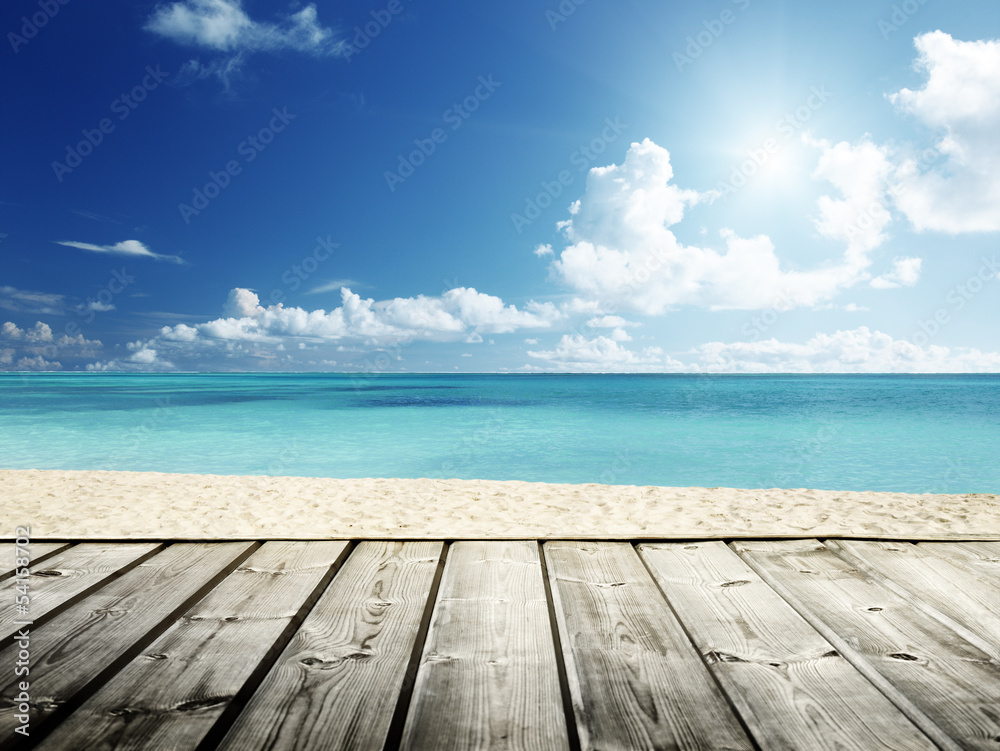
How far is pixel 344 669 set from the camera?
1362 millimetres

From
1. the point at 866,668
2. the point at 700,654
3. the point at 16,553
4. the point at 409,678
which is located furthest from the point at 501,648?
the point at 16,553

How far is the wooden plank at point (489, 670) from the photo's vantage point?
1128 millimetres

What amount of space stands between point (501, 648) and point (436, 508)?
6.39 metres

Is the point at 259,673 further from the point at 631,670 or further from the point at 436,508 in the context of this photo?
the point at 436,508

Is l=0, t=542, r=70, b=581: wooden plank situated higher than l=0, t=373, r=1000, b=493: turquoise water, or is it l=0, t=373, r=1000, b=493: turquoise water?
l=0, t=542, r=70, b=581: wooden plank

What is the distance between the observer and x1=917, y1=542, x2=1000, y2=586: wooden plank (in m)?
2.08

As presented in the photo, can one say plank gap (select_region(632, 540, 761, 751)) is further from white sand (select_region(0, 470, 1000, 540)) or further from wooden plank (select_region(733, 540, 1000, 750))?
white sand (select_region(0, 470, 1000, 540))

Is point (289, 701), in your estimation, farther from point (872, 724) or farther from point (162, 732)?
point (872, 724)

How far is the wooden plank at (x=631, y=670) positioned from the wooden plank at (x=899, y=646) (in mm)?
456

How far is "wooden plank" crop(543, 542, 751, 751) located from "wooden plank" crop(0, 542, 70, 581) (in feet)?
6.76

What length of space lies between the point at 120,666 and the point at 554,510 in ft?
21.9

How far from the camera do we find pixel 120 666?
1.36 metres

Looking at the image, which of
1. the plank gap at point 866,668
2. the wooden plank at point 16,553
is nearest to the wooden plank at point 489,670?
the plank gap at point 866,668

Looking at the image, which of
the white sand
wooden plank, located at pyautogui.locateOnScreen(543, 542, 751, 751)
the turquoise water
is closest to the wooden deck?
wooden plank, located at pyautogui.locateOnScreen(543, 542, 751, 751)
